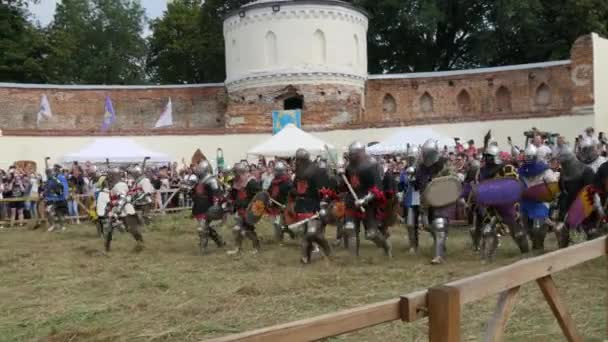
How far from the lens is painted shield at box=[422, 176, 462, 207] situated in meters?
9.63

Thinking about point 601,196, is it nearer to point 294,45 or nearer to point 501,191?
point 501,191

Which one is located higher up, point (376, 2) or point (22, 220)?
point (376, 2)

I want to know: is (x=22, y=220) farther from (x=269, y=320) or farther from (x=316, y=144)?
(x=269, y=320)

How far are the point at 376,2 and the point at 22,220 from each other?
23.2 m

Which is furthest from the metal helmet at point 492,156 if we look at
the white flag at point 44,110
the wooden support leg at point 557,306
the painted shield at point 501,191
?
the white flag at point 44,110

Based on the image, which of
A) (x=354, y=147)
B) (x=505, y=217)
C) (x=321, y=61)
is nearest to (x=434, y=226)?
(x=505, y=217)

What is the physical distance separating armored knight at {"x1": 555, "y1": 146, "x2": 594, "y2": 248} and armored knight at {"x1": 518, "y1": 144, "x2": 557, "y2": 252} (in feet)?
A: 0.74

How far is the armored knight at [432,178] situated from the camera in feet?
31.5

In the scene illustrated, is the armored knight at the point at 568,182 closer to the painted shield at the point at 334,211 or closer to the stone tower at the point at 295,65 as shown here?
the painted shield at the point at 334,211

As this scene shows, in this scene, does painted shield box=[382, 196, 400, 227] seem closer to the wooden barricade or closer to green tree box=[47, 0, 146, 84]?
the wooden barricade

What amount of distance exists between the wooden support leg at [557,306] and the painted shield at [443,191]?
494 cm

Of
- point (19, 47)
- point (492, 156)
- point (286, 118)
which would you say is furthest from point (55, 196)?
point (19, 47)

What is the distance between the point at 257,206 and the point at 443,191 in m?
3.00

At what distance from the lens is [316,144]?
68.6 ft
